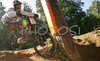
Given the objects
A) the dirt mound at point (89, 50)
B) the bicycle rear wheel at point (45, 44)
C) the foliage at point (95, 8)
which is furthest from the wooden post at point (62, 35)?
the foliage at point (95, 8)

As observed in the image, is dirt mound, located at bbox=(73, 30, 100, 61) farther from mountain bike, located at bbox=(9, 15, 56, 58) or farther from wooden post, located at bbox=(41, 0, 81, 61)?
mountain bike, located at bbox=(9, 15, 56, 58)

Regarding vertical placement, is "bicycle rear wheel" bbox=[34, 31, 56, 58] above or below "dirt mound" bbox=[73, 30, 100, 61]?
above

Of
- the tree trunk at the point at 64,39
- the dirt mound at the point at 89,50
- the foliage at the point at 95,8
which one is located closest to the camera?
the tree trunk at the point at 64,39

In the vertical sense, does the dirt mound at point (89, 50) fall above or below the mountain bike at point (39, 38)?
below

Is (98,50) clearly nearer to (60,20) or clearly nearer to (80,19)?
(60,20)

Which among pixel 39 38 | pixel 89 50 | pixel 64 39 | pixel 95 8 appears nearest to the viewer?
pixel 64 39

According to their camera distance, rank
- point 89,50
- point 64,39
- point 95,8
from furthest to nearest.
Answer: point 95,8 → point 89,50 → point 64,39

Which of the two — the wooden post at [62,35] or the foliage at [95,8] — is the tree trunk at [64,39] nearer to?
the wooden post at [62,35]

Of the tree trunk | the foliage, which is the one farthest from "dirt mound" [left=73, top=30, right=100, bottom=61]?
the foliage

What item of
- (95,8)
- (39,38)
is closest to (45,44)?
(39,38)

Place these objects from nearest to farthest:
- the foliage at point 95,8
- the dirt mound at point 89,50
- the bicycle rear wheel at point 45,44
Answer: the bicycle rear wheel at point 45,44 → the dirt mound at point 89,50 → the foliage at point 95,8

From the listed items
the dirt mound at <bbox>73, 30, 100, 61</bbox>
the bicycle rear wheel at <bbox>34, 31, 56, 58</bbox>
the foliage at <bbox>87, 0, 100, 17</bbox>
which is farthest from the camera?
the foliage at <bbox>87, 0, 100, 17</bbox>

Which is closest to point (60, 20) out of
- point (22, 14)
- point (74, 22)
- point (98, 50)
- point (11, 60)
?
point (22, 14)

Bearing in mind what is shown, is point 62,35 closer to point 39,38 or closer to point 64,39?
point 64,39
